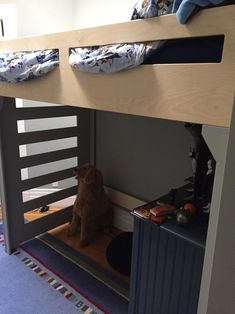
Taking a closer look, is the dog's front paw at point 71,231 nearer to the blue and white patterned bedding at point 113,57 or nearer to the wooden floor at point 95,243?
the wooden floor at point 95,243

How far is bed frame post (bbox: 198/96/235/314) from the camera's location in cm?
59

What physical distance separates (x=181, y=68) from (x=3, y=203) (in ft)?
4.68

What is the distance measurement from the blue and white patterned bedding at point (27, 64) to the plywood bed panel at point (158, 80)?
0.11 feet

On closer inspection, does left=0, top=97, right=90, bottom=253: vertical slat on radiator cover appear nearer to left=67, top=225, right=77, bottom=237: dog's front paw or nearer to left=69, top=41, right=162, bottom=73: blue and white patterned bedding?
left=67, top=225, right=77, bottom=237: dog's front paw

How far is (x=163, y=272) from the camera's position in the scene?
100cm

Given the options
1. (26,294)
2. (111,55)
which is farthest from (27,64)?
(26,294)

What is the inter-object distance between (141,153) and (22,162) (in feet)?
2.62

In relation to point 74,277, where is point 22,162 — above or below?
above

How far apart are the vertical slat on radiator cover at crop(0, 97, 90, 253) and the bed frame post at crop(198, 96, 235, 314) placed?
1.28 meters

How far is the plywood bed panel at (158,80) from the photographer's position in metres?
0.60

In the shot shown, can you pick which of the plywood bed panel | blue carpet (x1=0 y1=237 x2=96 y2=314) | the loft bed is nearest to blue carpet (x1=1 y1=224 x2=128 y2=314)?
blue carpet (x1=0 y1=237 x2=96 y2=314)

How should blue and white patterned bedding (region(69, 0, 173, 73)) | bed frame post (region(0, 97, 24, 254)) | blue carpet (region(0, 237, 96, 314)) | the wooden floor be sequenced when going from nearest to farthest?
1. blue and white patterned bedding (region(69, 0, 173, 73))
2. blue carpet (region(0, 237, 96, 314))
3. bed frame post (region(0, 97, 24, 254))
4. the wooden floor

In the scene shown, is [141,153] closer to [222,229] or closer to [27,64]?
[27,64]

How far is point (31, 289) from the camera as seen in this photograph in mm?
1445
